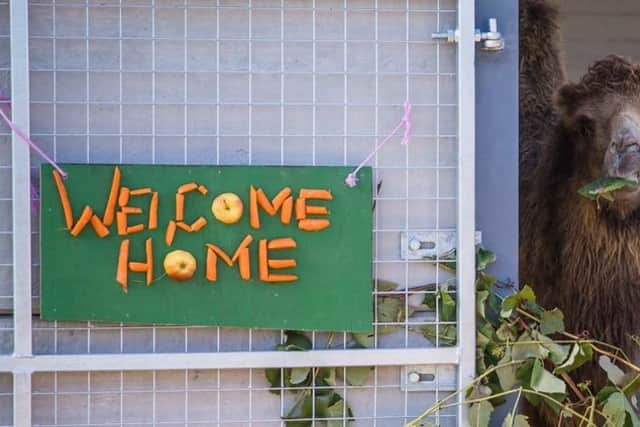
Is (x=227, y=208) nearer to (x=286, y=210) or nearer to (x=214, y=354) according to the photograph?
(x=286, y=210)

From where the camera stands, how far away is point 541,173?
15.8 feet

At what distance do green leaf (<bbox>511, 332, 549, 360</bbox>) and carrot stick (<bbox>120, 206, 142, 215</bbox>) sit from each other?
1073 millimetres

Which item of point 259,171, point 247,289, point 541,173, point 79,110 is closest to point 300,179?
point 259,171

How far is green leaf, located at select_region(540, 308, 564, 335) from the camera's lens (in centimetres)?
284

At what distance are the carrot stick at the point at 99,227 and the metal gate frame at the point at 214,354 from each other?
0.16 meters

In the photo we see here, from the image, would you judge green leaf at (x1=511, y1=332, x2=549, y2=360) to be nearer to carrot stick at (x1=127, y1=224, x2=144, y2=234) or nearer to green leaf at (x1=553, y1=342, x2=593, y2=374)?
green leaf at (x1=553, y1=342, x2=593, y2=374)

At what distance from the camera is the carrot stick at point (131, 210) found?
2.67 metres

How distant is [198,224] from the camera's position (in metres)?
2.68

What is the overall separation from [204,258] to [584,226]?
2.37 metres

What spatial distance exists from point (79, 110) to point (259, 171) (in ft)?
1.66

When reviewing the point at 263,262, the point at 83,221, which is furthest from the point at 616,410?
the point at 83,221

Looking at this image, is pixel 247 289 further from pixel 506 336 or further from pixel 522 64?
pixel 522 64

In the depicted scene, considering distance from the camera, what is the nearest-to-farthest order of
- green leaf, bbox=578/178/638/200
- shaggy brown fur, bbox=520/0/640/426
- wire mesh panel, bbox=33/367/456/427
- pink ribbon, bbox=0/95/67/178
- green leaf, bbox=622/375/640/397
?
pink ribbon, bbox=0/95/67/178
wire mesh panel, bbox=33/367/456/427
green leaf, bbox=622/375/640/397
green leaf, bbox=578/178/638/200
shaggy brown fur, bbox=520/0/640/426

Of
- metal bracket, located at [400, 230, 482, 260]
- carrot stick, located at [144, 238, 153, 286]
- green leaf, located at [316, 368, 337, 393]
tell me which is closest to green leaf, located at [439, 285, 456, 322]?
metal bracket, located at [400, 230, 482, 260]
